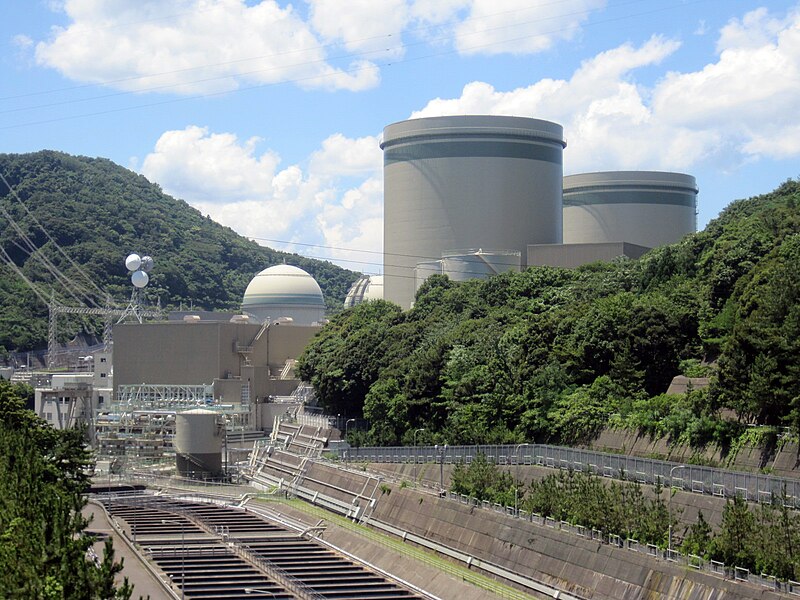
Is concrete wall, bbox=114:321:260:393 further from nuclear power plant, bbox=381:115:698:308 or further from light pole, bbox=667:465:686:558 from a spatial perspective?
light pole, bbox=667:465:686:558

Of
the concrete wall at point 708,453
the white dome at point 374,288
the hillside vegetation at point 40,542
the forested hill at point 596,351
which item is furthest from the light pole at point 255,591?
the white dome at point 374,288

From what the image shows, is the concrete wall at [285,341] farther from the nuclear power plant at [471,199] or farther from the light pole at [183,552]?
the light pole at [183,552]

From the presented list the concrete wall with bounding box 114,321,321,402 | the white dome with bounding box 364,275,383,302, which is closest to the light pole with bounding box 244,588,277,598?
the concrete wall with bounding box 114,321,321,402

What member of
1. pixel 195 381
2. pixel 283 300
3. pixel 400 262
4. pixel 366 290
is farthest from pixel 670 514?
pixel 366 290

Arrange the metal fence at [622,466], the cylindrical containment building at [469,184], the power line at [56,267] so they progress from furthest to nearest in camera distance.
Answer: the power line at [56,267] → the cylindrical containment building at [469,184] → the metal fence at [622,466]

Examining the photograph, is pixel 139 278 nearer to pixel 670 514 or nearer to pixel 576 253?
pixel 576 253

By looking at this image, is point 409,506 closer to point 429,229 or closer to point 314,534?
point 314,534
